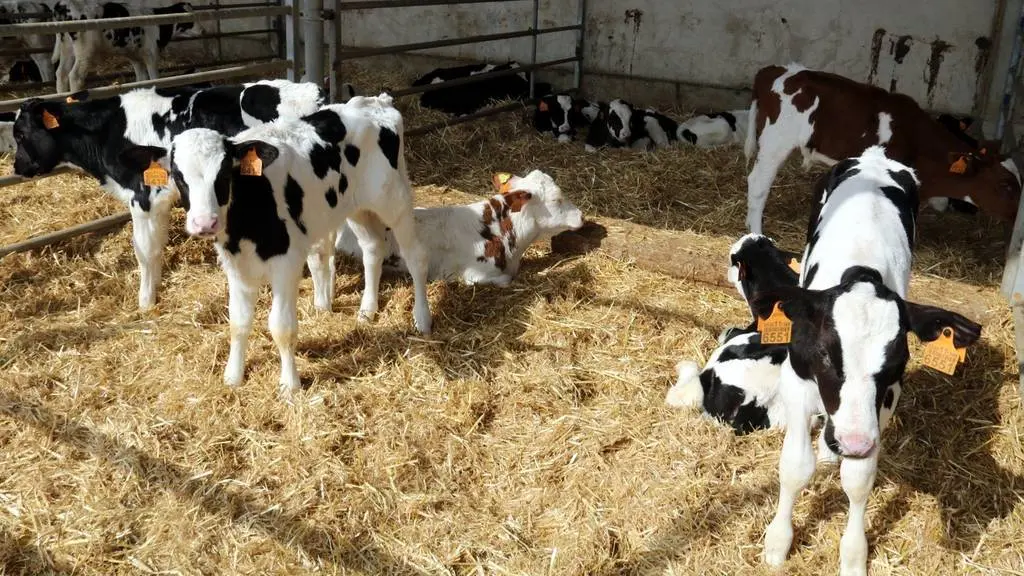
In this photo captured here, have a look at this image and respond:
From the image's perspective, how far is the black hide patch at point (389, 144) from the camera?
5012 millimetres

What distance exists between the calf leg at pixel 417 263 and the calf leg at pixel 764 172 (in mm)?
2933

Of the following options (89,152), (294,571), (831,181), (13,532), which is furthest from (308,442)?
(831,181)

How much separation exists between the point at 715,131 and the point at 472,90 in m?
3.04

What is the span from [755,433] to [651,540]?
0.98m

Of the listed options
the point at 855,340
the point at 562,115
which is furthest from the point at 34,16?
the point at 855,340

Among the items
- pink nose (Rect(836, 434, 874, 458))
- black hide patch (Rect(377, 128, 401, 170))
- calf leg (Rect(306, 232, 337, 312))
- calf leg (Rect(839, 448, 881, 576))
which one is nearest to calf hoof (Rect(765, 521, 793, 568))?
calf leg (Rect(839, 448, 881, 576))

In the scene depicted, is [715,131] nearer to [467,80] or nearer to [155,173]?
[467,80]

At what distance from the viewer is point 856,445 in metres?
2.97

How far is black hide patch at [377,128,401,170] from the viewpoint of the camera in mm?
5012

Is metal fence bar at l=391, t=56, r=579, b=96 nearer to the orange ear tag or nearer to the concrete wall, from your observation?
the concrete wall

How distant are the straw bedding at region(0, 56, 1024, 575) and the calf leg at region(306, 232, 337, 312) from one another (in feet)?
0.59

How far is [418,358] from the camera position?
490 centimetres

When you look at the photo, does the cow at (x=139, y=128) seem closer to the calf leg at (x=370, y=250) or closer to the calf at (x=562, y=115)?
the calf leg at (x=370, y=250)

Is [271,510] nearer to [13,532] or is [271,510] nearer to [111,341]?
[13,532]
